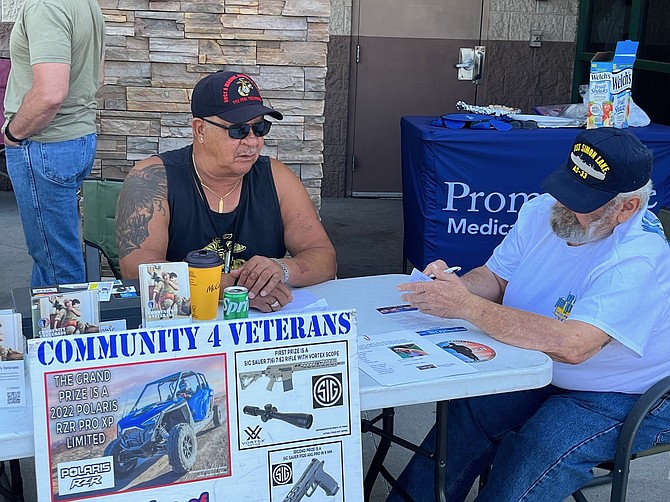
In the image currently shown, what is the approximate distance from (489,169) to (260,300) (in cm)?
243

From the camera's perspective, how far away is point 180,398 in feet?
5.35

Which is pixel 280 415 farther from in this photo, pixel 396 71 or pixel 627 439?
pixel 396 71

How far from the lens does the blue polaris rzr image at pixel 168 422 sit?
1603 mm

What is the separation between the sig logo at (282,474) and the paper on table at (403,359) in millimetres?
275

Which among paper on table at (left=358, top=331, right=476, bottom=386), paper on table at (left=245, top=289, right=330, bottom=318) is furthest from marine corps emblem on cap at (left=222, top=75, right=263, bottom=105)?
paper on table at (left=358, top=331, right=476, bottom=386)

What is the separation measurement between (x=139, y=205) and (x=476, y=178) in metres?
2.24

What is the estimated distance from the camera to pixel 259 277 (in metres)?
2.34

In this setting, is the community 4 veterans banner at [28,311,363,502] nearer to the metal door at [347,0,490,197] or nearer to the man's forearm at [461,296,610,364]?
the man's forearm at [461,296,610,364]

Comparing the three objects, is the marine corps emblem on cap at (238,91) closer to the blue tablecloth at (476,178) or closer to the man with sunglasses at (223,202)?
the man with sunglasses at (223,202)

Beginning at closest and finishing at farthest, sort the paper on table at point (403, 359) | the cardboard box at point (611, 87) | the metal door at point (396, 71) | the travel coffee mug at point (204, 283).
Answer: the paper on table at point (403, 359) → the travel coffee mug at point (204, 283) → the cardboard box at point (611, 87) → the metal door at point (396, 71)

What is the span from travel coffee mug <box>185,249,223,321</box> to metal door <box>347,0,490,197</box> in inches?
206

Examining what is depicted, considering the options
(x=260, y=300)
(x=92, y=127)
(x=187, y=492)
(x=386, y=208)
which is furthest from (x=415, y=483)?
(x=386, y=208)

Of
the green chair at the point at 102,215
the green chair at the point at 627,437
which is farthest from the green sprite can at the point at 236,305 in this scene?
the green chair at the point at 102,215

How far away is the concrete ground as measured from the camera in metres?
3.00
